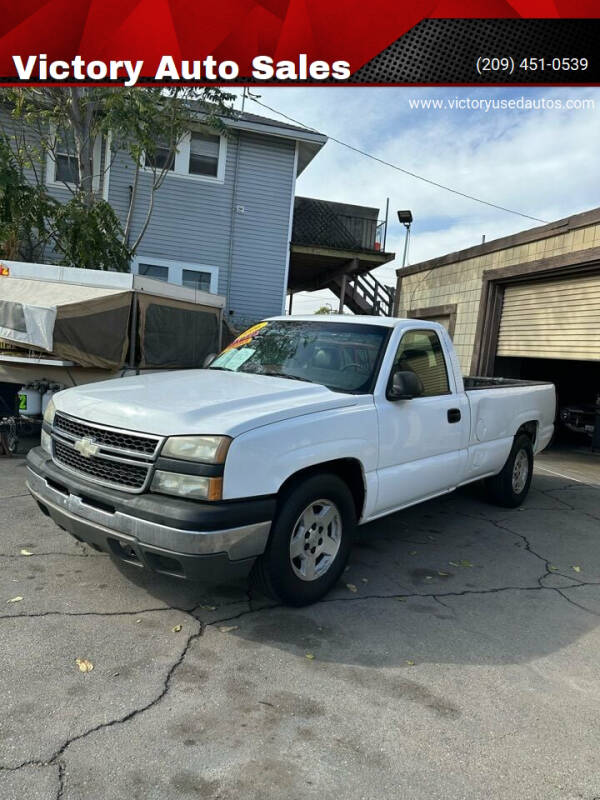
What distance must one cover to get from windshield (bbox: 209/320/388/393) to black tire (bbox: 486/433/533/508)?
2620 millimetres

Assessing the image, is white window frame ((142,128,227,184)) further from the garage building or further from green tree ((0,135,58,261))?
the garage building

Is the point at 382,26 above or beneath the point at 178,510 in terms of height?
above

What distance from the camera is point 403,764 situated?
7.37 feet

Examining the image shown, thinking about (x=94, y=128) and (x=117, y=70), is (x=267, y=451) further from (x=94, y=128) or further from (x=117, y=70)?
(x=94, y=128)

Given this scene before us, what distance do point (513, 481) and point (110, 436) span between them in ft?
15.2

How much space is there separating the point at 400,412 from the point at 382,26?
695cm

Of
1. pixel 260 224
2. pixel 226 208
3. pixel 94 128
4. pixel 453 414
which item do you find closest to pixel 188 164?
pixel 226 208

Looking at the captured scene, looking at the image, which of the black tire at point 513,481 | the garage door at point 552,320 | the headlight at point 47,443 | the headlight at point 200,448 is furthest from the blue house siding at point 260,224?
the headlight at point 200,448

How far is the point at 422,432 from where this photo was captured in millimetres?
4324

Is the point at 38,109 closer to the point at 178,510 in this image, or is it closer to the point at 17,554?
the point at 17,554

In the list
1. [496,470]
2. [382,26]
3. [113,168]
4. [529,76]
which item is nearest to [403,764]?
[496,470]

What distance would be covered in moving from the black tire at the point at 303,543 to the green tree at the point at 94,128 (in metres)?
9.58

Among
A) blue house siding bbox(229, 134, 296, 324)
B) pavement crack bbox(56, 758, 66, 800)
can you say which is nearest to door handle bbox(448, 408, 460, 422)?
pavement crack bbox(56, 758, 66, 800)

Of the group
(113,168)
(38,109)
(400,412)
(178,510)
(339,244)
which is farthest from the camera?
(339,244)
